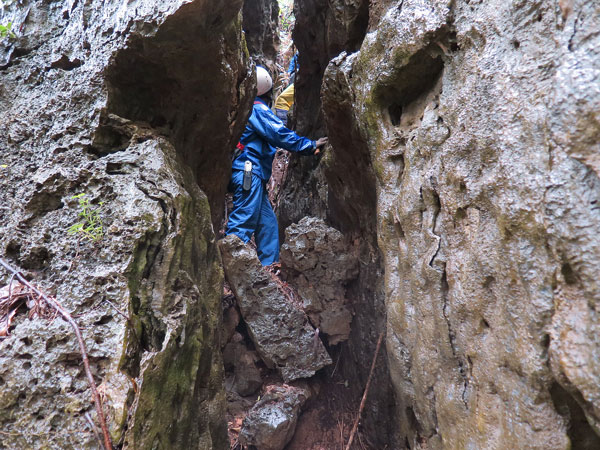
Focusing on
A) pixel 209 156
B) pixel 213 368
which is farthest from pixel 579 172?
pixel 209 156

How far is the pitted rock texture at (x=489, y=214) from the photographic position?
124 centimetres

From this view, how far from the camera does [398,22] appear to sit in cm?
231

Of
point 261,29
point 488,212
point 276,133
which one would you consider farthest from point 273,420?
point 261,29

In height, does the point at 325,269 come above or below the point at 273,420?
above

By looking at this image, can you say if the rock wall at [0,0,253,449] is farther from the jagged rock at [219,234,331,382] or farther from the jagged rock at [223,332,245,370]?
the jagged rock at [223,332,245,370]

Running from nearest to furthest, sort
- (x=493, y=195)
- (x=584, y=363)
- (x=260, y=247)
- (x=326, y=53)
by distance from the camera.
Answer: (x=584, y=363) → (x=493, y=195) → (x=326, y=53) → (x=260, y=247)

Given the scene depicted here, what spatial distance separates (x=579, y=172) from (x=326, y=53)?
3.87 metres

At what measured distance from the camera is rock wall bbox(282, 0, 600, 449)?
1.24 metres

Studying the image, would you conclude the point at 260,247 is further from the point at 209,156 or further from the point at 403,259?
the point at 403,259

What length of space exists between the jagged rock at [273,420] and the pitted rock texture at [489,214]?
1.20 meters

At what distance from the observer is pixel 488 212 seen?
1660 mm

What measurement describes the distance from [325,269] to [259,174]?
1587mm

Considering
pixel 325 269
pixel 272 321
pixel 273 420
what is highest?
pixel 325 269

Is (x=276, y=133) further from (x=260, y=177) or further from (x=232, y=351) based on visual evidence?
(x=232, y=351)
